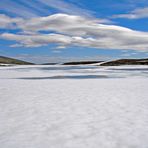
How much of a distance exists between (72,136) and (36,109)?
10.8 ft

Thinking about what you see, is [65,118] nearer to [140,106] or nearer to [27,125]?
[27,125]

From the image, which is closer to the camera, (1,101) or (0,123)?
(0,123)

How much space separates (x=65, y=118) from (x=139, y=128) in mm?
2305

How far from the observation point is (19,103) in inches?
379

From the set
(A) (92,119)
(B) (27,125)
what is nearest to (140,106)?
(A) (92,119)

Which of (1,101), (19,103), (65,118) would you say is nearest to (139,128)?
(65,118)

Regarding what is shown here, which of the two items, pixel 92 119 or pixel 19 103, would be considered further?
pixel 19 103

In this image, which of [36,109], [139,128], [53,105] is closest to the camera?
[139,128]

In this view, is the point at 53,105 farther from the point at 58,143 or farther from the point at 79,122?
the point at 58,143

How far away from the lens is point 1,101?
10023 millimetres

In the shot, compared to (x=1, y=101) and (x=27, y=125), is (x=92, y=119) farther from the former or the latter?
(x=1, y=101)

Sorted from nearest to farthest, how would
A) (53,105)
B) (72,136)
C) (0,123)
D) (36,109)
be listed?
(72,136)
(0,123)
(36,109)
(53,105)

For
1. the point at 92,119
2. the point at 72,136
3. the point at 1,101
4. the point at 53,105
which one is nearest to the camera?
the point at 72,136

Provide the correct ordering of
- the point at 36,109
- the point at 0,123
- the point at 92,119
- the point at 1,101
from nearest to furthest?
1. the point at 0,123
2. the point at 92,119
3. the point at 36,109
4. the point at 1,101
